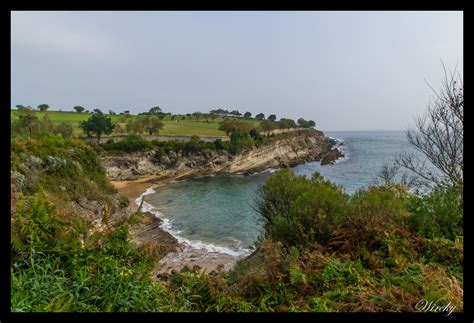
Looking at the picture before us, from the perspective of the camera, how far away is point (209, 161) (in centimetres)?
5212

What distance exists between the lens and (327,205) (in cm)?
824

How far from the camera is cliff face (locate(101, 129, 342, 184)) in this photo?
45.0m

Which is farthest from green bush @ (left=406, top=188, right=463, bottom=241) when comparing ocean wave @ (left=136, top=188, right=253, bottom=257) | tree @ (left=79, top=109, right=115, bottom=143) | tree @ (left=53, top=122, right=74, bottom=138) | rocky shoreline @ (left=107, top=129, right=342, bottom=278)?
tree @ (left=79, top=109, right=115, bottom=143)

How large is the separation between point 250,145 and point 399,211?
5112cm

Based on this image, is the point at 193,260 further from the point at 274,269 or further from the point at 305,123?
the point at 305,123

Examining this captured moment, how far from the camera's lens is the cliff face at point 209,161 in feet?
148
